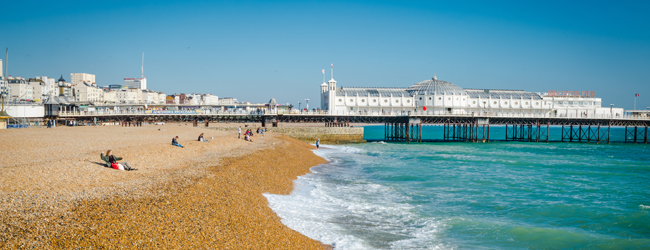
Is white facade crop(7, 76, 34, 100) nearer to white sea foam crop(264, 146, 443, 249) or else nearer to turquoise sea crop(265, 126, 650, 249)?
turquoise sea crop(265, 126, 650, 249)

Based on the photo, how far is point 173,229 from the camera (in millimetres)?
8977

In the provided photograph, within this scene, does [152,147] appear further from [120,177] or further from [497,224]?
[497,224]

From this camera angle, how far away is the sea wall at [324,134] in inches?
2197

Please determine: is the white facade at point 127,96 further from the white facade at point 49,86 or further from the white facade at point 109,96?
the white facade at point 49,86

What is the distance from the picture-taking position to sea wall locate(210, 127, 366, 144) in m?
55.8

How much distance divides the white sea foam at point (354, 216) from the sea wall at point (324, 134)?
34517 mm

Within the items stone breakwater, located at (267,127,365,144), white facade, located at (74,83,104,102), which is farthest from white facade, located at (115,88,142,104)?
stone breakwater, located at (267,127,365,144)

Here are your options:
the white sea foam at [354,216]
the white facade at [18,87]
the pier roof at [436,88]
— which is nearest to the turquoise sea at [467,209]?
the white sea foam at [354,216]

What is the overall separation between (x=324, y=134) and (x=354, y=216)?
140 ft

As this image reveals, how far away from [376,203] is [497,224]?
473 cm

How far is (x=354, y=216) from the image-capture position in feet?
47.5

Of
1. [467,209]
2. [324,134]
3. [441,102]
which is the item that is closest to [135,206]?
[467,209]

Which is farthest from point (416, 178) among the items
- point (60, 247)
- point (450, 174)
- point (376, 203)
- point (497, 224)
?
point (60, 247)

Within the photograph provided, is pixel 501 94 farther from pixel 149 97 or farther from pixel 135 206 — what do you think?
pixel 149 97
